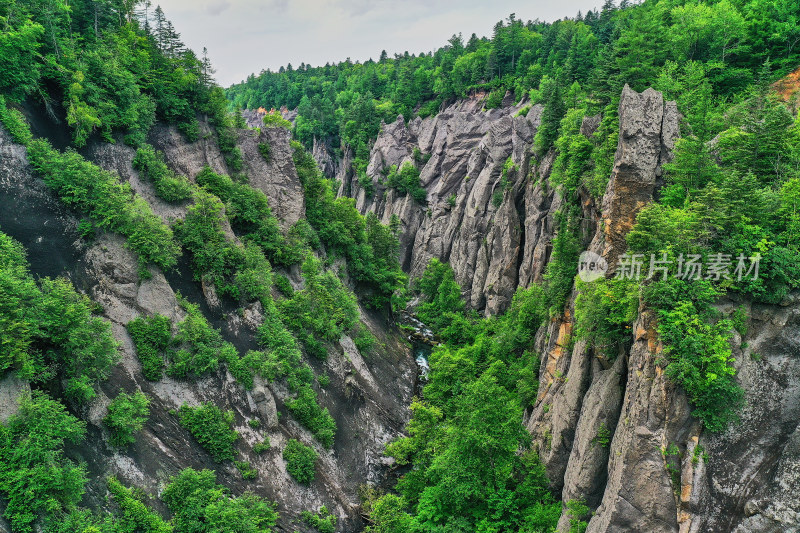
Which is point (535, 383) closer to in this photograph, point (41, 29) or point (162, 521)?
point (162, 521)

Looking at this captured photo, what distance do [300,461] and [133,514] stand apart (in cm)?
1040

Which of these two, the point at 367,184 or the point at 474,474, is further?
the point at 367,184

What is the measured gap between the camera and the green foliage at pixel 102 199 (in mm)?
29422

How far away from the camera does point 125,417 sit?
2397 centimetres

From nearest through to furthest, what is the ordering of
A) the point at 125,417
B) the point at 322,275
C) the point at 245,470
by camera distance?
the point at 125,417
the point at 245,470
the point at 322,275

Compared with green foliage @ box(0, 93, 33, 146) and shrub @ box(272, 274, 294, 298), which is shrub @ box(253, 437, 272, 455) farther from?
green foliage @ box(0, 93, 33, 146)


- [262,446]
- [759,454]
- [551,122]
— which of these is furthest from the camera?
[551,122]

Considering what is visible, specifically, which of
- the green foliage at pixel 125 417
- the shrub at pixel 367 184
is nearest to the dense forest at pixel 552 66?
the shrub at pixel 367 184

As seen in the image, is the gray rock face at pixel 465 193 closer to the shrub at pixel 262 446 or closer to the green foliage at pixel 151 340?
the shrub at pixel 262 446

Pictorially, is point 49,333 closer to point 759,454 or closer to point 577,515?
point 577,515

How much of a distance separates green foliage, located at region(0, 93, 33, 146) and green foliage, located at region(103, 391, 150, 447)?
17.4 m

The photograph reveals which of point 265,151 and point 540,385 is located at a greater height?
point 265,151

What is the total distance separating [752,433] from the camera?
1652 centimetres

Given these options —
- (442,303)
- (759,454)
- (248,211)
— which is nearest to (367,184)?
(442,303)
